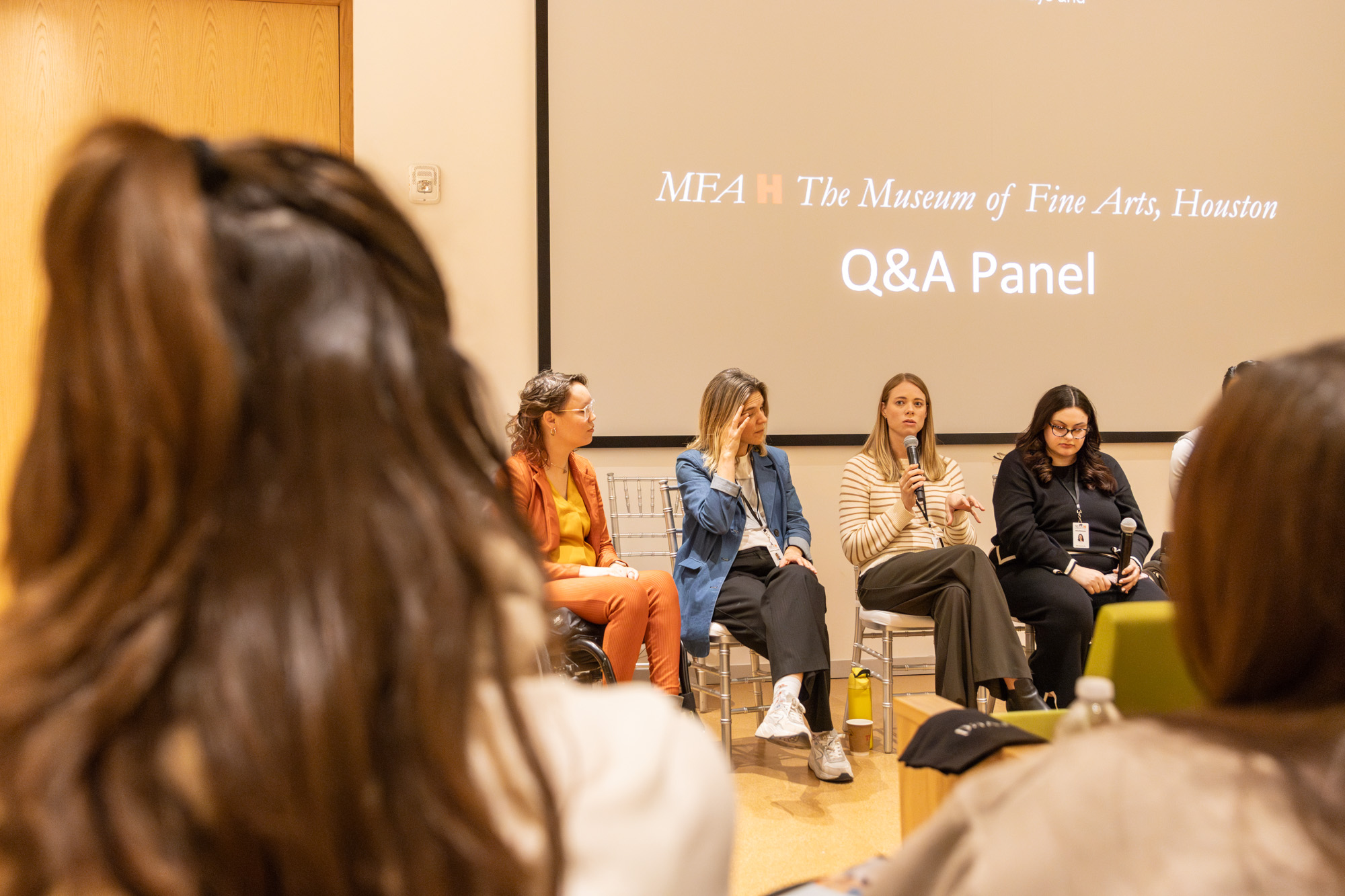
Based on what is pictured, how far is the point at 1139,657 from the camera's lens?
5.46ft

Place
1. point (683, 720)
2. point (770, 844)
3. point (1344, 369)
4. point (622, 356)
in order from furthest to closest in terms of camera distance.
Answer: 1. point (622, 356)
2. point (770, 844)
3. point (1344, 369)
4. point (683, 720)

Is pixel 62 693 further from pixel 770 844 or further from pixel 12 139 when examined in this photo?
pixel 12 139

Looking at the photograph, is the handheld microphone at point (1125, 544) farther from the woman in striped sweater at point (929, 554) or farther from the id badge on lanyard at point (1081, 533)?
the woman in striped sweater at point (929, 554)

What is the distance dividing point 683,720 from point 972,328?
3.93m

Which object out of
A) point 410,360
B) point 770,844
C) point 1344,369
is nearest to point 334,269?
point 410,360

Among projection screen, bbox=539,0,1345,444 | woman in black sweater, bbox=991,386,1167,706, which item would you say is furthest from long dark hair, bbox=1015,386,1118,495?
projection screen, bbox=539,0,1345,444

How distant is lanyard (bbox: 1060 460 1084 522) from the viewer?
11.3 ft

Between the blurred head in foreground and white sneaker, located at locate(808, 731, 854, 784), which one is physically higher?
the blurred head in foreground

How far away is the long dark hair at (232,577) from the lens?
442 millimetres

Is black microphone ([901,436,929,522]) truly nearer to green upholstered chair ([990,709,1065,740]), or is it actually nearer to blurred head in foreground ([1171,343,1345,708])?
green upholstered chair ([990,709,1065,740])

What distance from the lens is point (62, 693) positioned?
452 mm

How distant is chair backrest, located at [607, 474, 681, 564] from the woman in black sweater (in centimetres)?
131

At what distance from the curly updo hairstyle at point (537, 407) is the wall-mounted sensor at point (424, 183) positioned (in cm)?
112

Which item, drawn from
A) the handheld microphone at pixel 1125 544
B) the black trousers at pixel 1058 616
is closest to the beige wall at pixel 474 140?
the black trousers at pixel 1058 616
